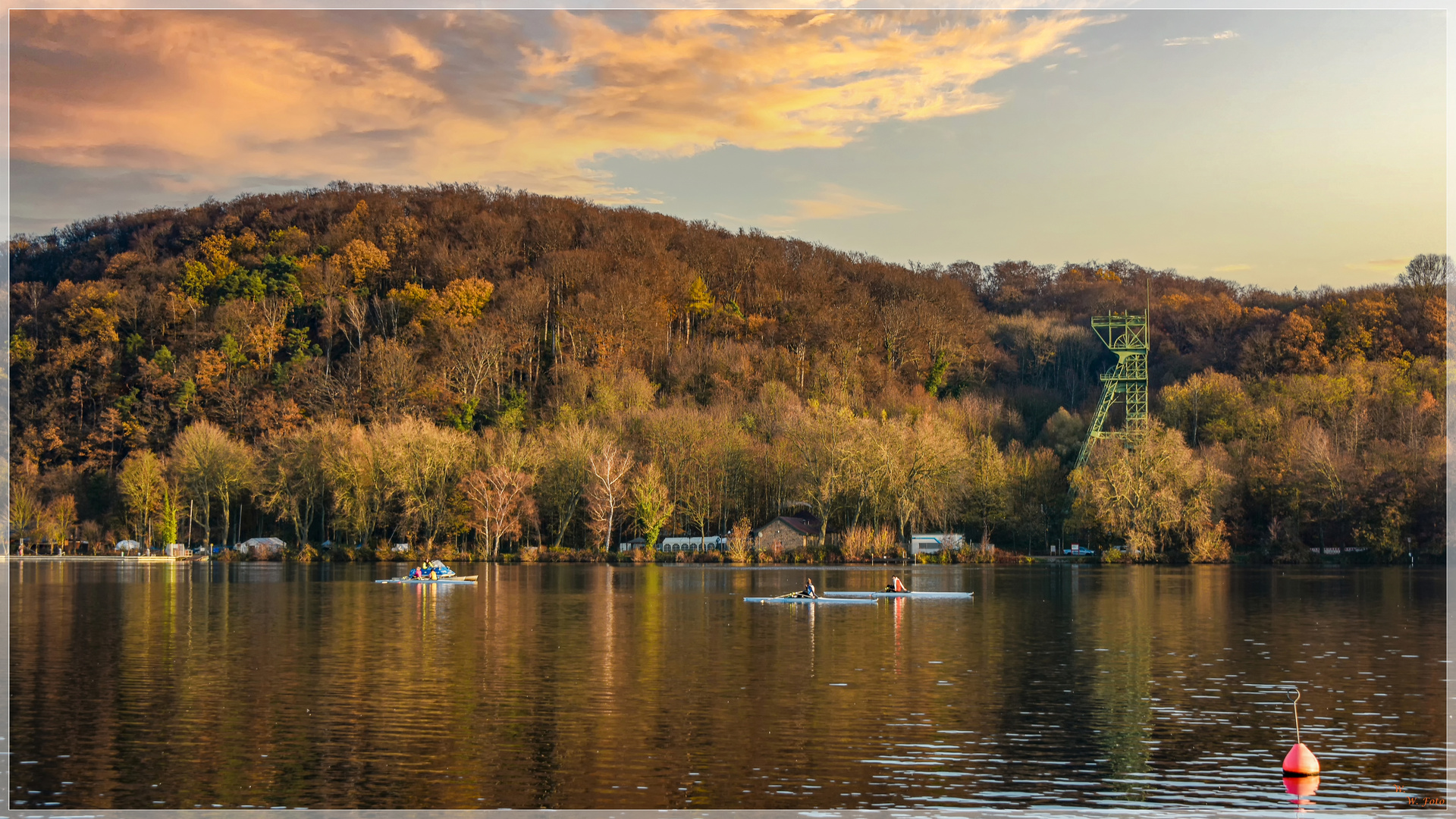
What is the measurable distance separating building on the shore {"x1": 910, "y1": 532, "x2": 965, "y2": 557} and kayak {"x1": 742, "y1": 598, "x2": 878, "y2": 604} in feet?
136

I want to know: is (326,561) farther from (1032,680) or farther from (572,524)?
(1032,680)

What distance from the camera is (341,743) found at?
77.3ft

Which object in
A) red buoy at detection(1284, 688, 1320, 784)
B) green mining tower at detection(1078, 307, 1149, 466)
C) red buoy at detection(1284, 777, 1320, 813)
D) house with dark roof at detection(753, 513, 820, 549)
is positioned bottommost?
red buoy at detection(1284, 777, 1320, 813)

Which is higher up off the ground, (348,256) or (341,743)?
(348,256)

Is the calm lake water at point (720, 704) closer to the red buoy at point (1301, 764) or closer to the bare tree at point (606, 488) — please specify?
the red buoy at point (1301, 764)

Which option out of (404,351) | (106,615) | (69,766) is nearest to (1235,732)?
(69,766)

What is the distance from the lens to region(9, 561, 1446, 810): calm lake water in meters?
20.5

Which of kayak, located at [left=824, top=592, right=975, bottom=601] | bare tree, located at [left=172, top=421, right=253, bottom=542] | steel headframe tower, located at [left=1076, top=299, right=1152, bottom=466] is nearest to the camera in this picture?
kayak, located at [left=824, top=592, right=975, bottom=601]

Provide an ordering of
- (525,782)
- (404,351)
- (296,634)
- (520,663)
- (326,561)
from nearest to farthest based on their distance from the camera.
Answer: (525,782) → (520,663) → (296,634) → (326,561) → (404,351)

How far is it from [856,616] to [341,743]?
29.6m

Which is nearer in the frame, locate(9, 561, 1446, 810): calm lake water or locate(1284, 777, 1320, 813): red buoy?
locate(1284, 777, 1320, 813): red buoy

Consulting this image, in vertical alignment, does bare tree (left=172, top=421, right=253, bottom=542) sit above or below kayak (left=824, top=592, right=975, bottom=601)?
above

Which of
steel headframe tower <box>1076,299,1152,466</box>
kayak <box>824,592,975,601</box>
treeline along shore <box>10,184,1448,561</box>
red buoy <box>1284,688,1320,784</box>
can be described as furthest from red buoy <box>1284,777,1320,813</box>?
steel headframe tower <box>1076,299,1152,466</box>

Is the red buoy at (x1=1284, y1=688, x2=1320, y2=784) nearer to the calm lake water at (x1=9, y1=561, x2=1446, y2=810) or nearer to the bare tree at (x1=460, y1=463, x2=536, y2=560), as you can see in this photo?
the calm lake water at (x1=9, y1=561, x2=1446, y2=810)
